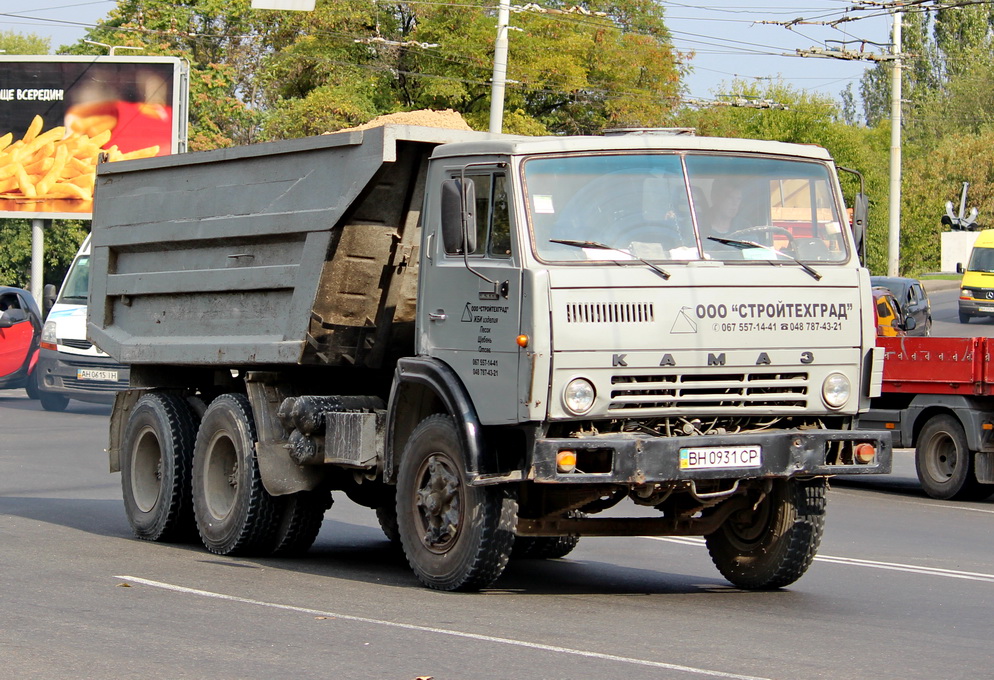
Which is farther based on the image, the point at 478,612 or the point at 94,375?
the point at 94,375

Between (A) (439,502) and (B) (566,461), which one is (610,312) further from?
(A) (439,502)

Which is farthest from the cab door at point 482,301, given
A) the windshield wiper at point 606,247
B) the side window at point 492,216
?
the windshield wiper at point 606,247

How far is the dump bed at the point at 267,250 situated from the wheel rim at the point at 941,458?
851 cm

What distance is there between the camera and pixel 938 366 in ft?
54.6

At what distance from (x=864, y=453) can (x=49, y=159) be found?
33.9 metres

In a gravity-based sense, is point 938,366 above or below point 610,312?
below

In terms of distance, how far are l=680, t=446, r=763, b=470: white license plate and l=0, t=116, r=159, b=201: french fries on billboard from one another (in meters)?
32.7

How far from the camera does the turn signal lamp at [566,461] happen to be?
813 centimetres

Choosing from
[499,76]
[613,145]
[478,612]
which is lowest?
[478,612]

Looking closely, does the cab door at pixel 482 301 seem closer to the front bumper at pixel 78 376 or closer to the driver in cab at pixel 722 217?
the driver in cab at pixel 722 217

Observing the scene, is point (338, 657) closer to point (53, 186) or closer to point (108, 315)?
point (108, 315)

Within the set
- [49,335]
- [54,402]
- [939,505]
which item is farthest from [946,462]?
[54,402]

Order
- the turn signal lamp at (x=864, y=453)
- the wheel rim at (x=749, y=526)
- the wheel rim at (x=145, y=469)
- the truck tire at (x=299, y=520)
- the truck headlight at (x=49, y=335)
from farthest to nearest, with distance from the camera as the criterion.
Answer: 1. the truck headlight at (x=49, y=335)
2. the wheel rim at (x=145, y=469)
3. the truck tire at (x=299, y=520)
4. the wheel rim at (x=749, y=526)
5. the turn signal lamp at (x=864, y=453)

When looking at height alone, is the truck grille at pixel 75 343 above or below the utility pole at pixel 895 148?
below
